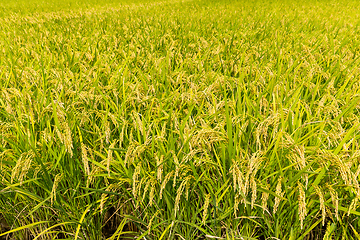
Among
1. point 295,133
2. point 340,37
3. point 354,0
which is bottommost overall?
point 354,0

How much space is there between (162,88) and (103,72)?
2.53 ft

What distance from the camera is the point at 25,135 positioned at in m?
1.65

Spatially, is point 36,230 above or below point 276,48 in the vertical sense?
below

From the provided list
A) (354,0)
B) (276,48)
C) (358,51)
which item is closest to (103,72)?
(276,48)

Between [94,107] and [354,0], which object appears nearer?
[94,107]

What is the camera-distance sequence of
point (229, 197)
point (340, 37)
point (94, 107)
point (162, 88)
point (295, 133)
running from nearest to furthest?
point (229, 197) → point (295, 133) → point (94, 107) → point (162, 88) → point (340, 37)

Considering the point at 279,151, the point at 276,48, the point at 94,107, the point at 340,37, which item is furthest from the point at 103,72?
the point at 340,37

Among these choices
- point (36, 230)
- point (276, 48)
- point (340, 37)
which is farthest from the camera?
point (340, 37)

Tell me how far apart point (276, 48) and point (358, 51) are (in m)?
1.12

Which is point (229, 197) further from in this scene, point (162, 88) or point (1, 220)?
point (1, 220)

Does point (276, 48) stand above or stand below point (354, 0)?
above

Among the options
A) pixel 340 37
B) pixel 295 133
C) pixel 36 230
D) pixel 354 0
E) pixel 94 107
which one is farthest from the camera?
pixel 354 0

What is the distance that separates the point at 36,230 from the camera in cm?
180

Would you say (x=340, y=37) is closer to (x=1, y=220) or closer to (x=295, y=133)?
(x=295, y=133)
